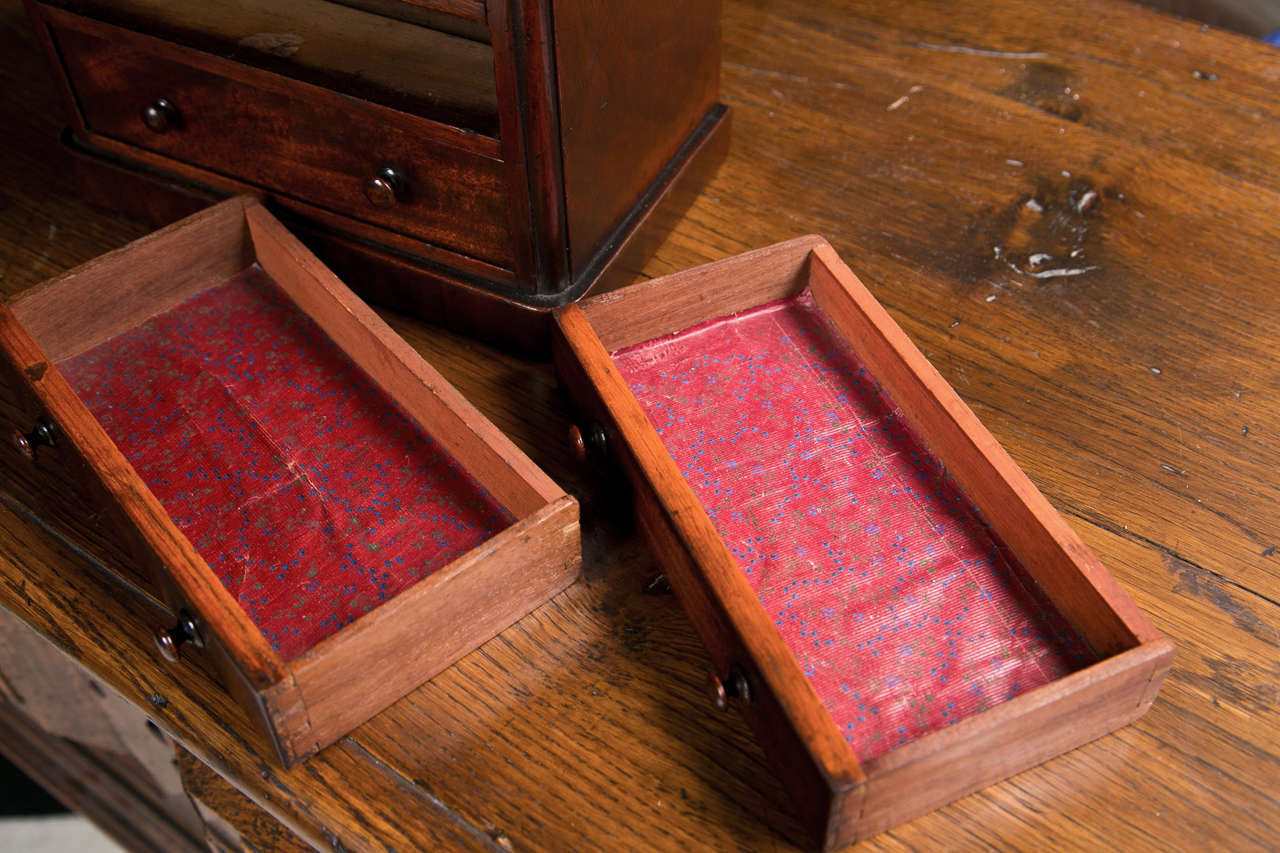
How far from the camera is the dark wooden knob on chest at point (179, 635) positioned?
752 millimetres

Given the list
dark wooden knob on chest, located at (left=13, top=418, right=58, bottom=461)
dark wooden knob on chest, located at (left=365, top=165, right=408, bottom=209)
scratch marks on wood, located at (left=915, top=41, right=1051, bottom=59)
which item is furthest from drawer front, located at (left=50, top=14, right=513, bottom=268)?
scratch marks on wood, located at (left=915, top=41, right=1051, bottom=59)

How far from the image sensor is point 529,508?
812mm

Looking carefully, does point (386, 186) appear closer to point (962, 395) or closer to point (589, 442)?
point (589, 442)

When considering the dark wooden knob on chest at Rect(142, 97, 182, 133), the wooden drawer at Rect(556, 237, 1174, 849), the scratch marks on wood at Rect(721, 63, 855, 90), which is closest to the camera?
the wooden drawer at Rect(556, 237, 1174, 849)

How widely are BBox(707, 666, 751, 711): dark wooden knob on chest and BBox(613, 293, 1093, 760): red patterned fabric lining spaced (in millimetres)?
49

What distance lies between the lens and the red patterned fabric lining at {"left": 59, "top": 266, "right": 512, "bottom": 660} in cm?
82

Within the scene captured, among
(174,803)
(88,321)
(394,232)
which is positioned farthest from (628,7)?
(174,803)

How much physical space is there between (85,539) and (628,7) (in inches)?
22.1

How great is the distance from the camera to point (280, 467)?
2.96ft

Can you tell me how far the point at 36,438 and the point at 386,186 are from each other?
12.5 inches

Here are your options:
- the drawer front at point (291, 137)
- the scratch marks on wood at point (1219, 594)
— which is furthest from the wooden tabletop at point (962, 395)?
the drawer front at point (291, 137)

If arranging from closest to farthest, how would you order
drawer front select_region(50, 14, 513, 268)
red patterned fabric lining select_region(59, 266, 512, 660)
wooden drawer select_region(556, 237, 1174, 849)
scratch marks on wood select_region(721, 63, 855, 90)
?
wooden drawer select_region(556, 237, 1174, 849) → red patterned fabric lining select_region(59, 266, 512, 660) → drawer front select_region(50, 14, 513, 268) → scratch marks on wood select_region(721, 63, 855, 90)

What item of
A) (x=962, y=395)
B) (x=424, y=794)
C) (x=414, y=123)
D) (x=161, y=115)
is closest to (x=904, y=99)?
(x=962, y=395)

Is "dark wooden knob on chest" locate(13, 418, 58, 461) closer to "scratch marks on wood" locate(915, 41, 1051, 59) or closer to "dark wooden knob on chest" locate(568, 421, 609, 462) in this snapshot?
"dark wooden knob on chest" locate(568, 421, 609, 462)
